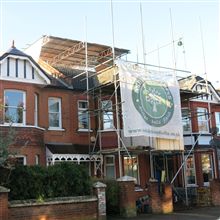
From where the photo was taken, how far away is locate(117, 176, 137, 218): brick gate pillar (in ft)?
55.7

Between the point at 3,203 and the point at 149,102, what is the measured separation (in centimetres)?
972

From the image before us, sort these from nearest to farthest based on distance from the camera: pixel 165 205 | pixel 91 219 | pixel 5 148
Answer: pixel 5 148, pixel 91 219, pixel 165 205

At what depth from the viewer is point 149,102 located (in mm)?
20422

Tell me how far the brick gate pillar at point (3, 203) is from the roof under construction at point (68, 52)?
15012 millimetres

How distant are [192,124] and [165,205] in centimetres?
982

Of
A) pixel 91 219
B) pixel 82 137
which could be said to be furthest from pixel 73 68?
pixel 91 219

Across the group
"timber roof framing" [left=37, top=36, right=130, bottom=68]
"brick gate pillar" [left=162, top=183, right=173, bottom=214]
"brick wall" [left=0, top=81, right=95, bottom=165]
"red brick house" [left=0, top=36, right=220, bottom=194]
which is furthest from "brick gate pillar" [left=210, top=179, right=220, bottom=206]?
"timber roof framing" [left=37, top=36, right=130, bottom=68]

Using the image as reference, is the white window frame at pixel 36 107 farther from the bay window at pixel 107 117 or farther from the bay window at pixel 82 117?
the bay window at pixel 107 117

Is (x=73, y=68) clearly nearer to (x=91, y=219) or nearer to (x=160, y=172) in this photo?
(x=160, y=172)

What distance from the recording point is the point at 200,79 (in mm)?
27859

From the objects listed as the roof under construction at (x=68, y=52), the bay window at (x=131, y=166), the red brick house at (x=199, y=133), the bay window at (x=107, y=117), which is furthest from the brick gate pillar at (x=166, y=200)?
the roof under construction at (x=68, y=52)

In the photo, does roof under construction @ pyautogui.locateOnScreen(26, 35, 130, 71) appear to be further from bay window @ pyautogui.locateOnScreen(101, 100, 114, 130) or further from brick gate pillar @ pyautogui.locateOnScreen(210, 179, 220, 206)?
brick gate pillar @ pyautogui.locateOnScreen(210, 179, 220, 206)

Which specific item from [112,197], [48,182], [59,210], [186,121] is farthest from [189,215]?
[186,121]

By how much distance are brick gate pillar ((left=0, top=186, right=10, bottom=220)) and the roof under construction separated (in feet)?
49.3
